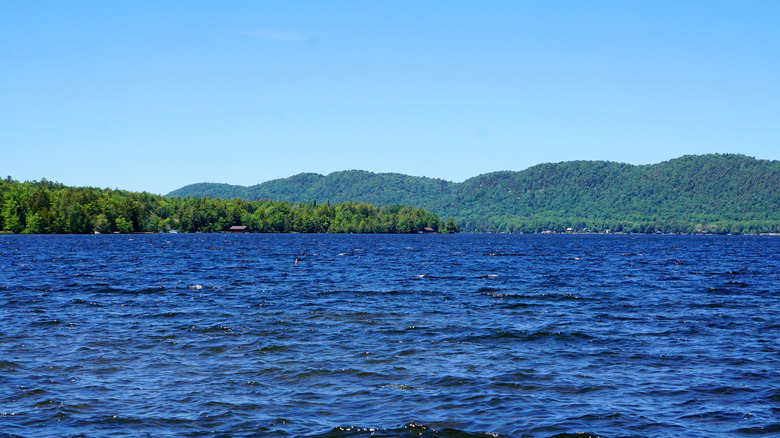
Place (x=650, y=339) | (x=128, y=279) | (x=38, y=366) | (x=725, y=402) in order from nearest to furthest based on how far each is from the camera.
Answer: (x=725, y=402)
(x=38, y=366)
(x=650, y=339)
(x=128, y=279)

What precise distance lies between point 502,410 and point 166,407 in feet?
31.9

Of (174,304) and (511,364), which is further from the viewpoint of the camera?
(174,304)

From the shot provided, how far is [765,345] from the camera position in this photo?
2836 cm

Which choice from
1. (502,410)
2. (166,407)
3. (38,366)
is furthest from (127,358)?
(502,410)

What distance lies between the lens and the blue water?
17.7 m

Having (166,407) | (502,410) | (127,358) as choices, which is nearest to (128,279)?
(127,358)

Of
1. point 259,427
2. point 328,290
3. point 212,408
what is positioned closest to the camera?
point 259,427

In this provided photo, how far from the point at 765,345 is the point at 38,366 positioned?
97.5ft

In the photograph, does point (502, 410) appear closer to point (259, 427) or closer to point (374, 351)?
point (259, 427)

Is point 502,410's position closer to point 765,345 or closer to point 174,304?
point 765,345

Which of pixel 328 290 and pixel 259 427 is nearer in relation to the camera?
pixel 259 427

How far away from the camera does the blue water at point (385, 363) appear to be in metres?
17.7

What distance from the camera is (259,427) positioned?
17000 millimetres

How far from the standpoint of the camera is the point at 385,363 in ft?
80.4
